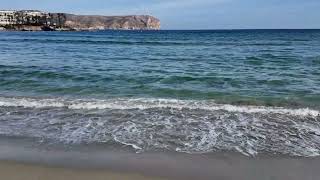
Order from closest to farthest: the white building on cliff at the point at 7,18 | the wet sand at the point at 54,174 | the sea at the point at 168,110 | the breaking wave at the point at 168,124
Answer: the wet sand at the point at 54,174
the breaking wave at the point at 168,124
the sea at the point at 168,110
the white building on cliff at the point at 7,18

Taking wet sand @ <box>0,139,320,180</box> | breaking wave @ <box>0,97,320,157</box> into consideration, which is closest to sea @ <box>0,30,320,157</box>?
breaking wave @ <box>0,97,320,157</box>

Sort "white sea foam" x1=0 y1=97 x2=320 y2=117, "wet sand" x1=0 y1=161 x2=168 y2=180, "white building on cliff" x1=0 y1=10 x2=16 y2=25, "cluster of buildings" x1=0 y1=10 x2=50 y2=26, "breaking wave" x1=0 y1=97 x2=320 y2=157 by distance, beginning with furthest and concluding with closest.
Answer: "cluster of buildings" x1=0 y1=10 x2=50 y2=26 → "white building on cliff" x1=0 y1=10 x2=16 y2=25 → "white sea foam" x1=0 y1=97 x2=320 y2=117 → "breaking wave" x1=0 y1=97 x2=320 y2=157 → "wet sand" x1=0 y1=161 x2=168 y2=180

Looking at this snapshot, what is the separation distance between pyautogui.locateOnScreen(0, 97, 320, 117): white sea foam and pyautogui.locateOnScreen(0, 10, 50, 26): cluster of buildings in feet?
564

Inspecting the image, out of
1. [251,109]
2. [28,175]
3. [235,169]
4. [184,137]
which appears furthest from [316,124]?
[28,175]

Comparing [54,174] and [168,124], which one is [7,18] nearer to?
[168,124]

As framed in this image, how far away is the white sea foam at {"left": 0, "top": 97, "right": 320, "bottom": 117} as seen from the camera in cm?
1152

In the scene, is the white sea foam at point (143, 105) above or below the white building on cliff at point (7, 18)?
above

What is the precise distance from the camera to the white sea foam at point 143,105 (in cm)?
1152

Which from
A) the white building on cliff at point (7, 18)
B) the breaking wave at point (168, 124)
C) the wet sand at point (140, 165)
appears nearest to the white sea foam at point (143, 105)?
the breaking wave at point (168, 124)

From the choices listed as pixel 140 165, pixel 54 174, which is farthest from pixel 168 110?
pixel 54 174

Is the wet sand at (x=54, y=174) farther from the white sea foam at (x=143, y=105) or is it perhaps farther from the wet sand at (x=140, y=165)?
the white sea foam at (x=143, y=105)

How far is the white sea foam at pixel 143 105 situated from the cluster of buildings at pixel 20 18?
564 ft

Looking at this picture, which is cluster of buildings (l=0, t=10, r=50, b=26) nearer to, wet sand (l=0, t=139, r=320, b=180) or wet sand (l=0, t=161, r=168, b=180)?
wet sand (l=0, t=139, r=320, b=180)

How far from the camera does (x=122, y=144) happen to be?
320 inches
